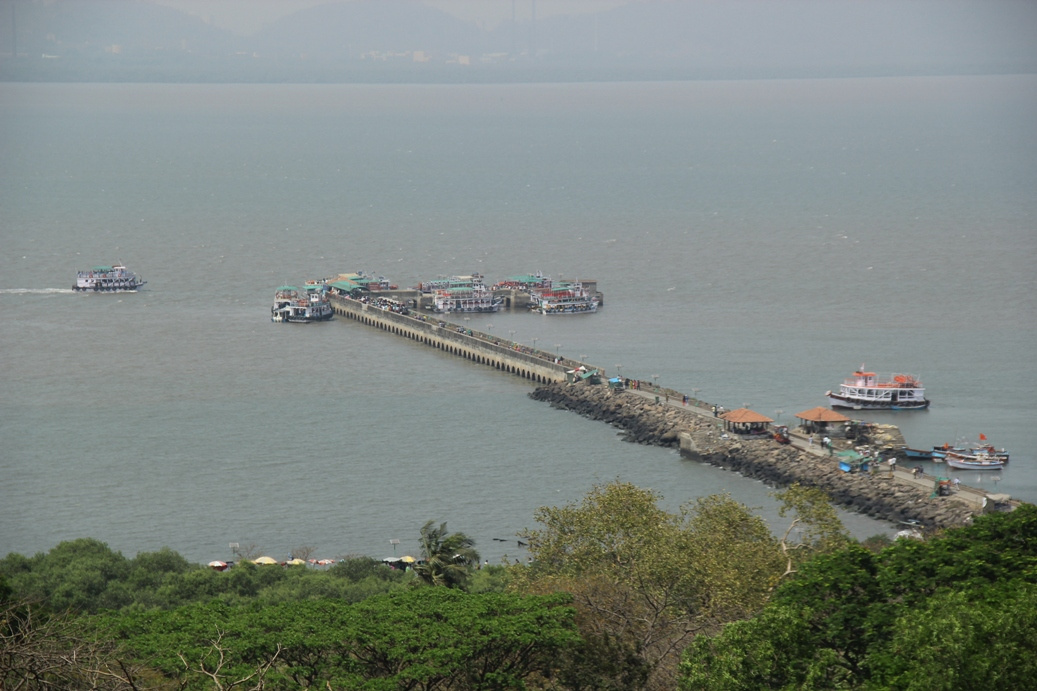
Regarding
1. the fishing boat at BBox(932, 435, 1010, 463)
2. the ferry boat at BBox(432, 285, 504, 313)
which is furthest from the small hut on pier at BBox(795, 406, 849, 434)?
A: the ferry boat at BBox(432, 285, 504, 313)

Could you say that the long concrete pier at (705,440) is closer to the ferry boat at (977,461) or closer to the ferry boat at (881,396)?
the ferry boat at (977,461)

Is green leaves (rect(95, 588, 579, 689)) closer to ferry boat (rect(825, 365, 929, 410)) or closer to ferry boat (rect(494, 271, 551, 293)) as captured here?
ferry boat (rect(825, 365, 929, 410))

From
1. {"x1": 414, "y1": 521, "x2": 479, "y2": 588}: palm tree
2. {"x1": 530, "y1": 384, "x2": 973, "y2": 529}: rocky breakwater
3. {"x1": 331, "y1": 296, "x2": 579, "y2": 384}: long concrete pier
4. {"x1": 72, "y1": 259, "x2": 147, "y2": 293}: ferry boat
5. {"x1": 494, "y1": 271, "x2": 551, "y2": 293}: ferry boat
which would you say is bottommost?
{"x1": 530, "y1": 384, "x2": 973, "y2": 529}: rocky breakwater

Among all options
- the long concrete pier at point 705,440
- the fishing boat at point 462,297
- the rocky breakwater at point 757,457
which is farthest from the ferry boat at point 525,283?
the rocky breakwater at point 757,457

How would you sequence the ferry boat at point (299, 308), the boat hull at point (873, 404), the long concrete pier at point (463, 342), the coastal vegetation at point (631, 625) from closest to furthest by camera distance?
the coastal vegetation at point (631, 625) < the boat hull at point (873, 404) < the long concrete pier at point (463, 342) < the ferry boat at point (299, 308)

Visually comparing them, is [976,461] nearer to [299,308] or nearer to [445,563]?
[445,563]

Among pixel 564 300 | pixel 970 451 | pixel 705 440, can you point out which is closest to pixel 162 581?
pixel 705 440
